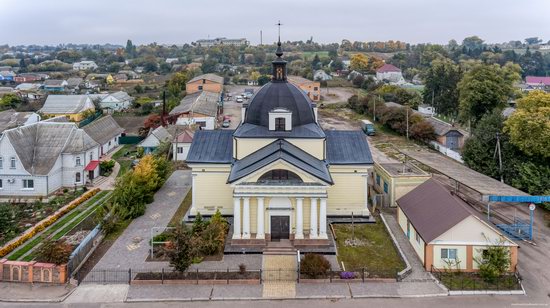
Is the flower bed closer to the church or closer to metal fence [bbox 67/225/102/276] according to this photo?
metal fence [bbox 67/225/102/276]

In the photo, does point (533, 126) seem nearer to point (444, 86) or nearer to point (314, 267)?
point (314, 267)

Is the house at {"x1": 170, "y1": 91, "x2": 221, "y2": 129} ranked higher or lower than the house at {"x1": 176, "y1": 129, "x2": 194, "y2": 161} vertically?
higher

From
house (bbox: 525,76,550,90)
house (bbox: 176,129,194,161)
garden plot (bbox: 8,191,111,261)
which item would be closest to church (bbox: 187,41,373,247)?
garden plot (bbox: 8,191,111,261)

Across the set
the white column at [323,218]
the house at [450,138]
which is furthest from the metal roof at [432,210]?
the house at [450,138]

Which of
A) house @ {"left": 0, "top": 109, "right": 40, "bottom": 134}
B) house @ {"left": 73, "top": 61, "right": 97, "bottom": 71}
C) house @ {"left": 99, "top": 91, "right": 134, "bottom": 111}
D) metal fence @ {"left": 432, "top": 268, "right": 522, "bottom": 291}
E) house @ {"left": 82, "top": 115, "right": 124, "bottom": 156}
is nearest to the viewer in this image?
metal fence @ {"left": 432, "top": 268, "right": 522, "bottom": 291}

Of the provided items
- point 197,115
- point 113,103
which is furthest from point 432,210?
point 113,103

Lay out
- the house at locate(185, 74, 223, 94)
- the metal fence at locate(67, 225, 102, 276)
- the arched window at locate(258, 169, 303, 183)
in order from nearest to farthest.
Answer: the metal fence at locate(67, 225, 102, 276) → the arched window at locate(258, 169, 303, 183) → the house at locate(185, 74, 223, 94)

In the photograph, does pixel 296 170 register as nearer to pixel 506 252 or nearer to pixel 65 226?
pixel 506 252
